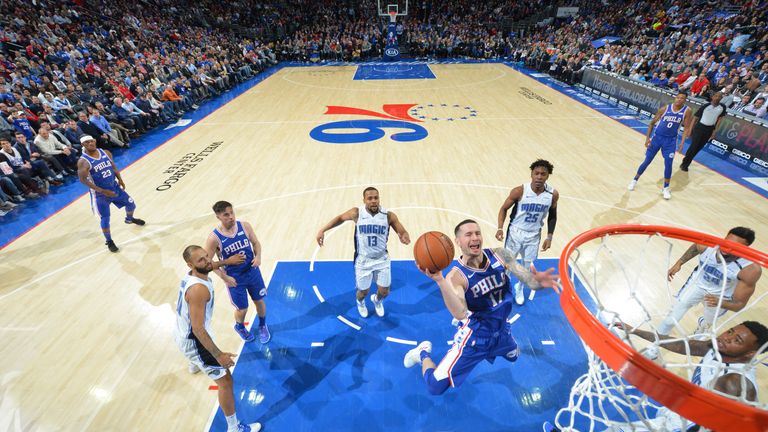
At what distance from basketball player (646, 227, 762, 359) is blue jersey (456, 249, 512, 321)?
135cm

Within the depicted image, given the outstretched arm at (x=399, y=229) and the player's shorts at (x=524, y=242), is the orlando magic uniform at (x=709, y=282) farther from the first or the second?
the outstretched arm at (x=399, y=229)

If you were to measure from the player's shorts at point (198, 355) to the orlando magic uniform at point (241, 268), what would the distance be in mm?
949

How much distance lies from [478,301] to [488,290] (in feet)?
0.40

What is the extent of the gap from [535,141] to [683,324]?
7006 mm

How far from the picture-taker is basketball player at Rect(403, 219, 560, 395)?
3.02 metres

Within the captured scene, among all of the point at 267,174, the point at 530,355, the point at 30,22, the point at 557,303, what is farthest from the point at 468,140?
the point at 30,22

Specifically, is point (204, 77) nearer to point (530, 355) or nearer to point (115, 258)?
point (115, 258)

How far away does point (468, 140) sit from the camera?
1070 centimetres

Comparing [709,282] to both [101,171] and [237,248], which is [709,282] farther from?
[101,171]

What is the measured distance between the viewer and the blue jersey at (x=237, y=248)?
3871 mm

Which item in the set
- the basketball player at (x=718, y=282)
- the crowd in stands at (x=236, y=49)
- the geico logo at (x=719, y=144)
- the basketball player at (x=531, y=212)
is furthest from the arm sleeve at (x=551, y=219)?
the crowd in stands at (x=236, y=49)

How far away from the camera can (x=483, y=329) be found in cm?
328

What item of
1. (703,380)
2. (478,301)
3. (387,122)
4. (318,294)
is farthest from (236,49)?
(703,380)

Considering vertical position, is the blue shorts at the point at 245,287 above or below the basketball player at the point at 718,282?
below
